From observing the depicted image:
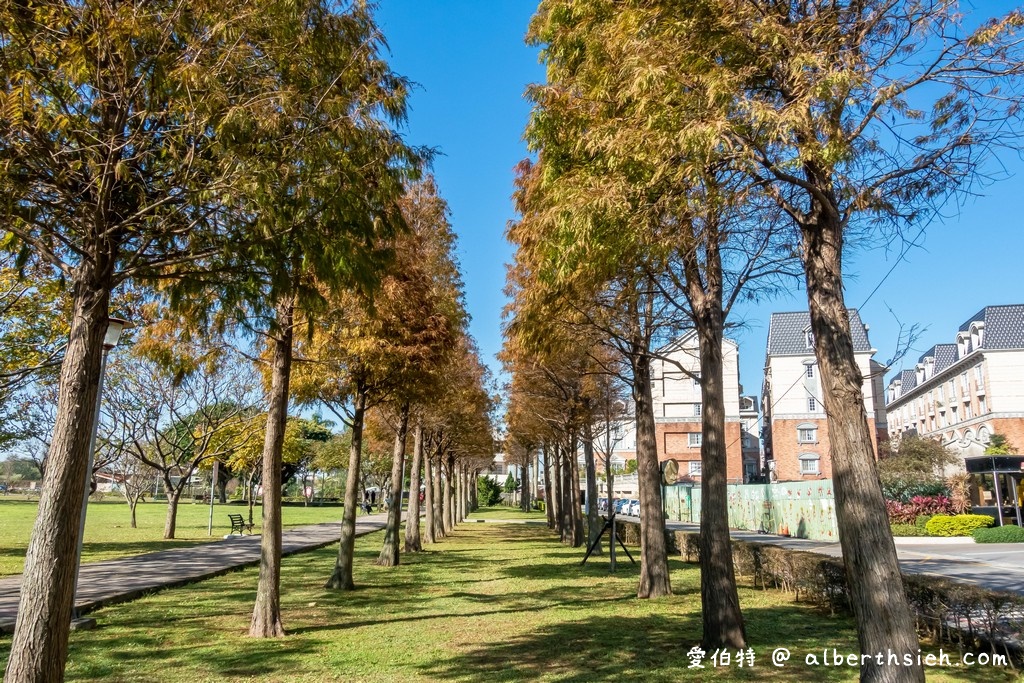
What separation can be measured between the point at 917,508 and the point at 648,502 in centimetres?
2454

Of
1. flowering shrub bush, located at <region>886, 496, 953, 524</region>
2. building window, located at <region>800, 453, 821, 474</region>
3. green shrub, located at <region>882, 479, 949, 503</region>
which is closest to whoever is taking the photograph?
flowering shrub bush, located at <region>886, 496, 953, 524</region>

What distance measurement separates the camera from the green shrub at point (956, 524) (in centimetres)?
2769

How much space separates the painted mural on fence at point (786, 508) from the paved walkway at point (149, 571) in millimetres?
18088

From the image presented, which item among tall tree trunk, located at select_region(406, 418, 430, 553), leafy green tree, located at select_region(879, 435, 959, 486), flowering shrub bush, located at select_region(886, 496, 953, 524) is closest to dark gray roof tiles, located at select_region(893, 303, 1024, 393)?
leafy green tree, located at select_region(879, 435, 959, 486)

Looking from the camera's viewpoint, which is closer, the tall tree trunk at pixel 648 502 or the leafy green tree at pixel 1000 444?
the tall tree trunk at pixel 648 502

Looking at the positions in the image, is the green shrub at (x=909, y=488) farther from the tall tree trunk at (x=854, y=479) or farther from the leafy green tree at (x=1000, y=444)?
the tall tree trunk at (x=854, y=479)

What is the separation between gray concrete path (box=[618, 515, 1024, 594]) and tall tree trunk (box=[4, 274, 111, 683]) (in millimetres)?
10797

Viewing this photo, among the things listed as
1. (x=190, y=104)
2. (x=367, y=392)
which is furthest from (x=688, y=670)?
(x=367, y=392)

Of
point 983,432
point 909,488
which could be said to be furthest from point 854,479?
point 983,432

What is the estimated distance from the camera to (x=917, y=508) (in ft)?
104

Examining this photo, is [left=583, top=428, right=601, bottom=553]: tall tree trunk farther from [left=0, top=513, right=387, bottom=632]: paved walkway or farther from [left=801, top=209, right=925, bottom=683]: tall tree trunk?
[left=801, top=209, right=925, bottom=683]: tall tree trunk

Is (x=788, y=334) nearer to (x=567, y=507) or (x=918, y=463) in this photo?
(x=918, y=463)

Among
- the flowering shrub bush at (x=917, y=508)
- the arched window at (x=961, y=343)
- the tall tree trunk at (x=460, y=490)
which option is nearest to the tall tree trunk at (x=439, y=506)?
the tall tree trunk at (x=460, y=490)

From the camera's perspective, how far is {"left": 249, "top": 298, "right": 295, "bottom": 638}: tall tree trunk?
964 cm
